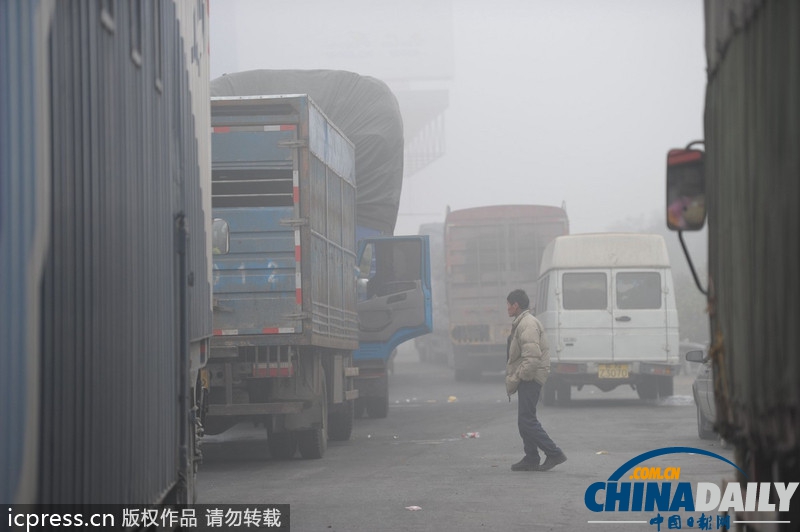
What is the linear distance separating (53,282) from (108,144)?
1010mm

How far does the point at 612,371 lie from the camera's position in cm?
2159

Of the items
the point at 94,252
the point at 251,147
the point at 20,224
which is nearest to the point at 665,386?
the point at 251,147

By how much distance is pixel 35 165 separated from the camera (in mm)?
3537

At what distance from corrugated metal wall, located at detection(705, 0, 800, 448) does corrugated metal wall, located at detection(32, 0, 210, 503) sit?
2.07 m

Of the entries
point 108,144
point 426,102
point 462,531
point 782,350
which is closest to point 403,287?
point 462,531

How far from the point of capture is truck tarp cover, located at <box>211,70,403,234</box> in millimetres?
19688

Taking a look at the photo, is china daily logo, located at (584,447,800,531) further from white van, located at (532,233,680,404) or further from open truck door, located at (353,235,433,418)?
white van, located at (532,233,680,404)

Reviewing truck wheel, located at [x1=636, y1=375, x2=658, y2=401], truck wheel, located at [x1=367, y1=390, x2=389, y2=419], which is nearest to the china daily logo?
truck wheel, located at [x1=367, y1=390, x2=389, y2=419]

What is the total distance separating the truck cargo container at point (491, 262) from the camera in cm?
2961

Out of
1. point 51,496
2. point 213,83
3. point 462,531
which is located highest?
point 213,83

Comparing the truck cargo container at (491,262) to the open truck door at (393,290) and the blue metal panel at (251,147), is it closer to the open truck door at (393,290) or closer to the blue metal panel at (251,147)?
the open truck door at (393,290)

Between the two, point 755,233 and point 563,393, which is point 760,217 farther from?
point 563,393

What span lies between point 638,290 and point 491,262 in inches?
321

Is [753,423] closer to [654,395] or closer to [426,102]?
[654,395]
